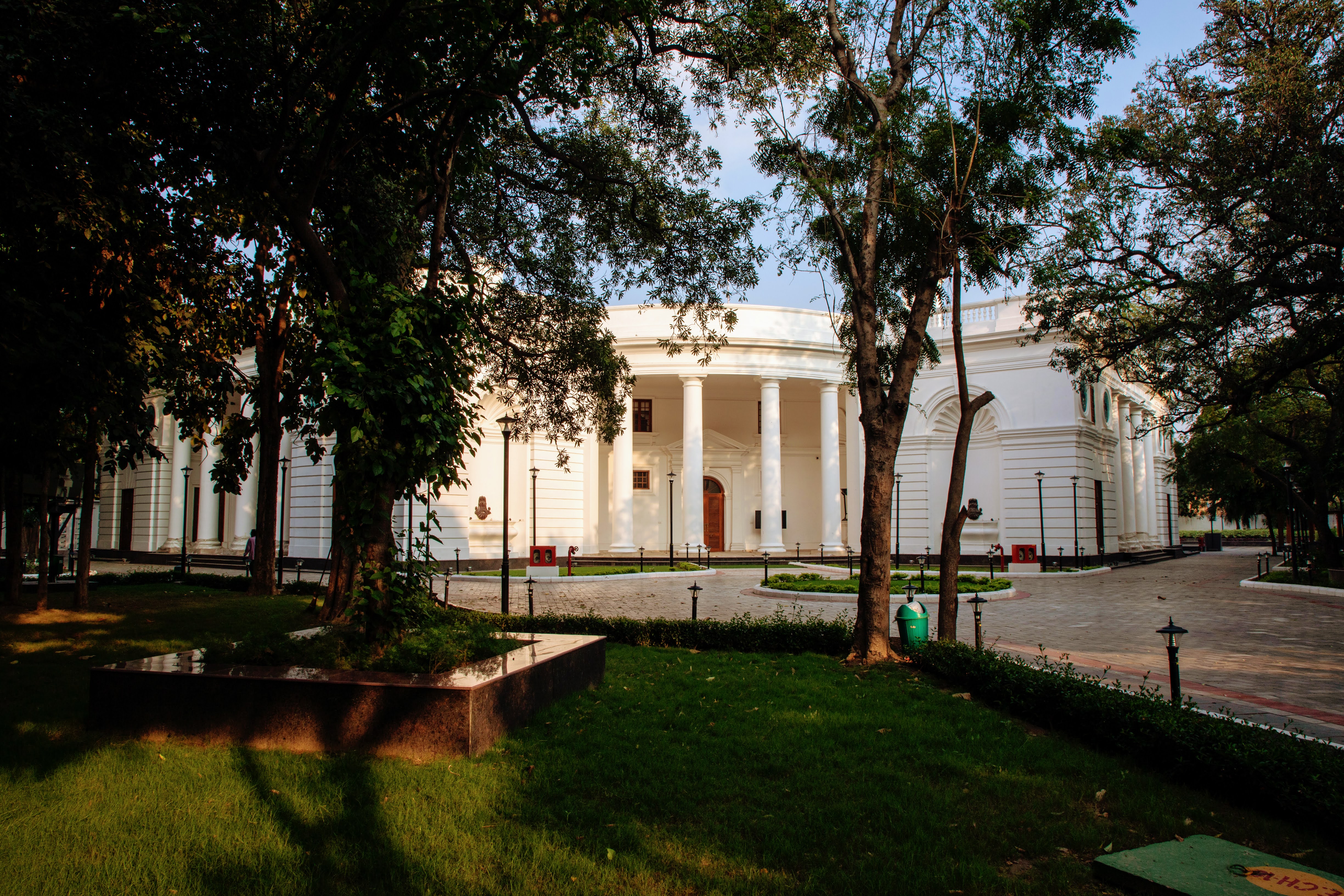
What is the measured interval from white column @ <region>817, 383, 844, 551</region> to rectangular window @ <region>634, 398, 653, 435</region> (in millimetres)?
Answer: 7682

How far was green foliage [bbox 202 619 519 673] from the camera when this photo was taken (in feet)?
19.7

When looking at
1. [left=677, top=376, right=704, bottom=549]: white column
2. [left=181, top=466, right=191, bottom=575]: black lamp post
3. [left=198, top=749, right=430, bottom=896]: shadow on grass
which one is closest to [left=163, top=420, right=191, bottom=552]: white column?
[left=181, top=466, right=191, bottom=575]: black lamp post

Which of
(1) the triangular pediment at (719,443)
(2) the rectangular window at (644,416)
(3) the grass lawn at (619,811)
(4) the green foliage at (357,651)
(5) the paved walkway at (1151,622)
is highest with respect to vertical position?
(2) the rectangular window at (644,416)

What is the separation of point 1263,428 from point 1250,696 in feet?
63.0

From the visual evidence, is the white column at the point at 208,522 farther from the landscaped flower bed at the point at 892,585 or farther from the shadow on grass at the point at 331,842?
the shadow on grass at the point at 331,842

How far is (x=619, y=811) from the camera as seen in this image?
451 centimetres

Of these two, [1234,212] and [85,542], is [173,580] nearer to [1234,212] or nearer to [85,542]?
[85,542]

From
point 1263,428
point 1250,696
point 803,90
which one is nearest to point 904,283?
point 803,90

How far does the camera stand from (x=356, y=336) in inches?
247

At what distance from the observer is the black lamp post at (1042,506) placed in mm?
28484

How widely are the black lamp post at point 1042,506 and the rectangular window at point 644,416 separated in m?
17.4

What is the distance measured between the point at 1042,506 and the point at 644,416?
18.1 meters

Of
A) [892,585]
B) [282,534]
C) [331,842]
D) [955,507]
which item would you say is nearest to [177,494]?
[282,534]

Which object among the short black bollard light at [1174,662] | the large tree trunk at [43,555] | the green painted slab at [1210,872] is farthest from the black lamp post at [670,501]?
the green painted slab at [1210,872]
